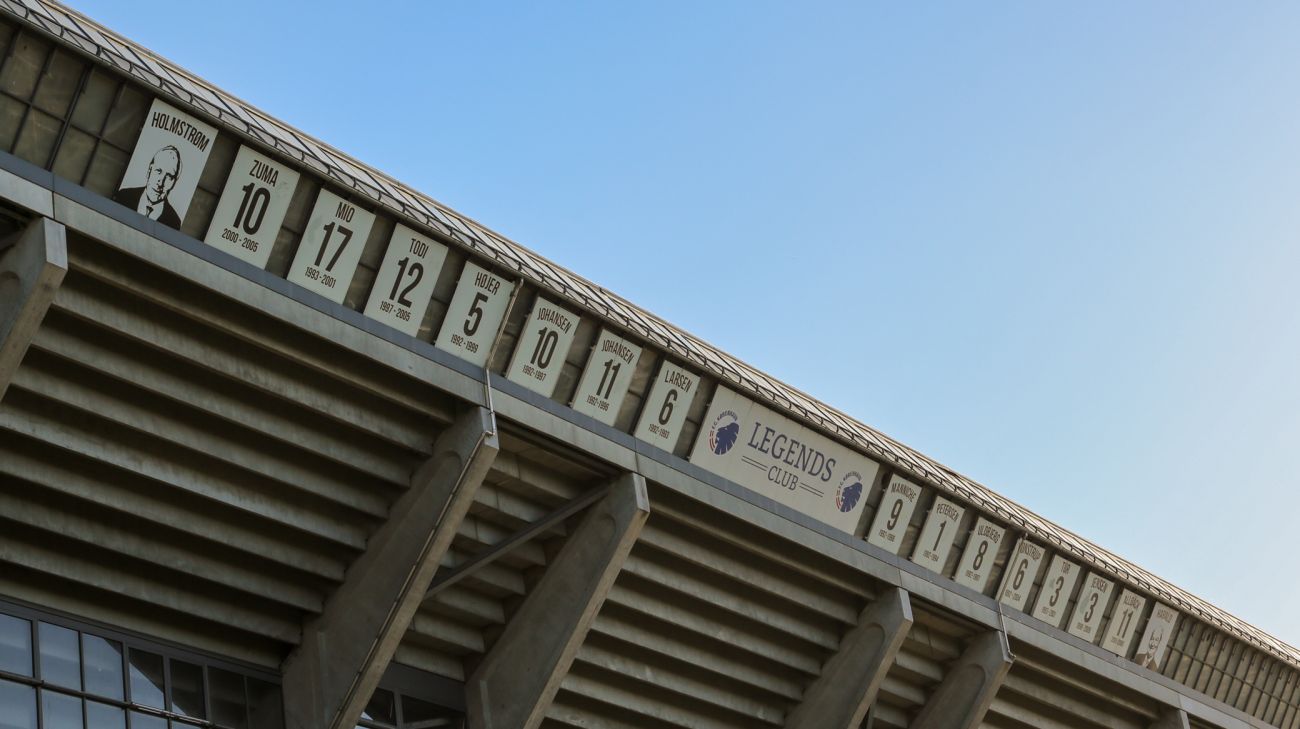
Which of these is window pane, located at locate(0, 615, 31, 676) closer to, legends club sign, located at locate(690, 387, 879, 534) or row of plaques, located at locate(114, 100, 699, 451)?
row of plaques, located at locate(114, 100, 699, 451)

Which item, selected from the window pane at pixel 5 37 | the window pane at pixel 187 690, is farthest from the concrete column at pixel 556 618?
the window pane at pixel 5 37

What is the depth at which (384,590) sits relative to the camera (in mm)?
27578

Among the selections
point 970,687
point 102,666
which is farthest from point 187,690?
point 970,687

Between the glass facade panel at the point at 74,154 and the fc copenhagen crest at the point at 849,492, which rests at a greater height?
the glass facade panel at the point at 74,154

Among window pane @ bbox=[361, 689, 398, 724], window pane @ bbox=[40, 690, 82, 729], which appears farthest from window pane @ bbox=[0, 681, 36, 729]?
window pane @ bbox=[361, 689, 398, 724]

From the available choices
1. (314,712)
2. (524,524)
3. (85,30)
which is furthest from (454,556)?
(85,30)

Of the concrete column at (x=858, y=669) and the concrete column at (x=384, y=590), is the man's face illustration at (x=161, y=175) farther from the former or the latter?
the concrete column at (x=858, y=669)

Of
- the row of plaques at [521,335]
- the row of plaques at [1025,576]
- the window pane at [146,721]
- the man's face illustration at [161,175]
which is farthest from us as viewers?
the row of plaques at [1025,576]

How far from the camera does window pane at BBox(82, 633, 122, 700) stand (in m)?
25.3

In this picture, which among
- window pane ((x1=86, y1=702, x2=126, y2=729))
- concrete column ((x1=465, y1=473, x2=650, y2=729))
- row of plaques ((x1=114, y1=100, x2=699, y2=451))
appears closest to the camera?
row of plaques ((x1=114, y1=100, x2=699, y2=451))

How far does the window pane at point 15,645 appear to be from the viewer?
2411cm

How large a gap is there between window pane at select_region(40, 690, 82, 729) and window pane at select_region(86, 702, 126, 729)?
191 millimetres

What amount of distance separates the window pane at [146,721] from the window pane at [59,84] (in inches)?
419

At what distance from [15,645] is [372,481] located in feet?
22.9
